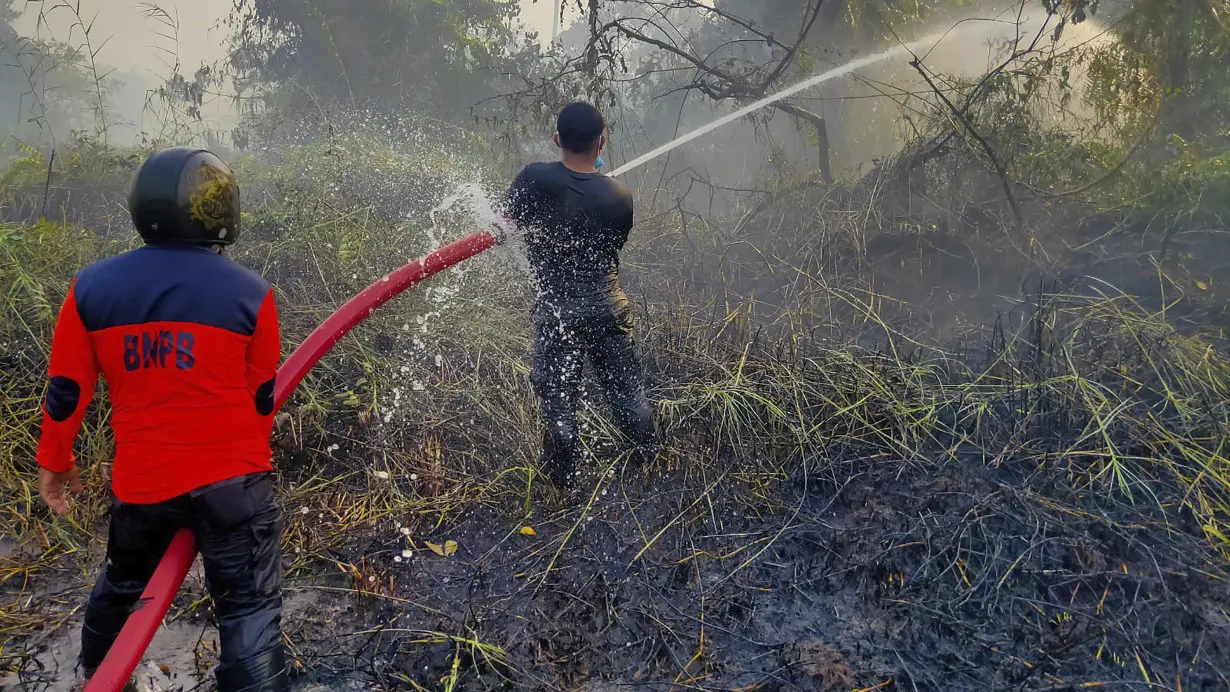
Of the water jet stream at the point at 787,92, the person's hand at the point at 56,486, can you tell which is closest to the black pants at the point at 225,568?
the person's hand at the point at 56,486

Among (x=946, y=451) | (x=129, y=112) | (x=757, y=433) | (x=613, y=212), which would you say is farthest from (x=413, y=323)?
(x=129, y=112)

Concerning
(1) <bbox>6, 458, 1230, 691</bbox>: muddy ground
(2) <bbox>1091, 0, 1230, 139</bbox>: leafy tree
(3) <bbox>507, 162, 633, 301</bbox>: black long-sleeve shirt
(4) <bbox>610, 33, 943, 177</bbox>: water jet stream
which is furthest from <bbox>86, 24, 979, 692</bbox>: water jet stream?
(2) <bbox>1091, 0, 1230, 139</bbox>: leafy tree

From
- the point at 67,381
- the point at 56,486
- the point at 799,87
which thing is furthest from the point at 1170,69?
the point at 56,486

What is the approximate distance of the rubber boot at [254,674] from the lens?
2.05m

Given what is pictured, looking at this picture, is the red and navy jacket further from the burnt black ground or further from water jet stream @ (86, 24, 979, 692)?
the burnt black ground

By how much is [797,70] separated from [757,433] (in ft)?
18.5

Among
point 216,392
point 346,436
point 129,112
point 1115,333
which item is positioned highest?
point 129,112

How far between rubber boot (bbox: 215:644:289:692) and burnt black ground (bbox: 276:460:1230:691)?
323 mm

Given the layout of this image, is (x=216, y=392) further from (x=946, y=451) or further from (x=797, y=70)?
(x=797, y=70)

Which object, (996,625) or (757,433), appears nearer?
(996,625)

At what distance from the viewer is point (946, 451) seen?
337 centimetres

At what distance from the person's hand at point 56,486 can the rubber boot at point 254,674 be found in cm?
69

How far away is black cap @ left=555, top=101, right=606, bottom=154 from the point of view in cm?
302

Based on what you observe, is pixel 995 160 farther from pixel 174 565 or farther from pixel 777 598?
pixel 174 565
